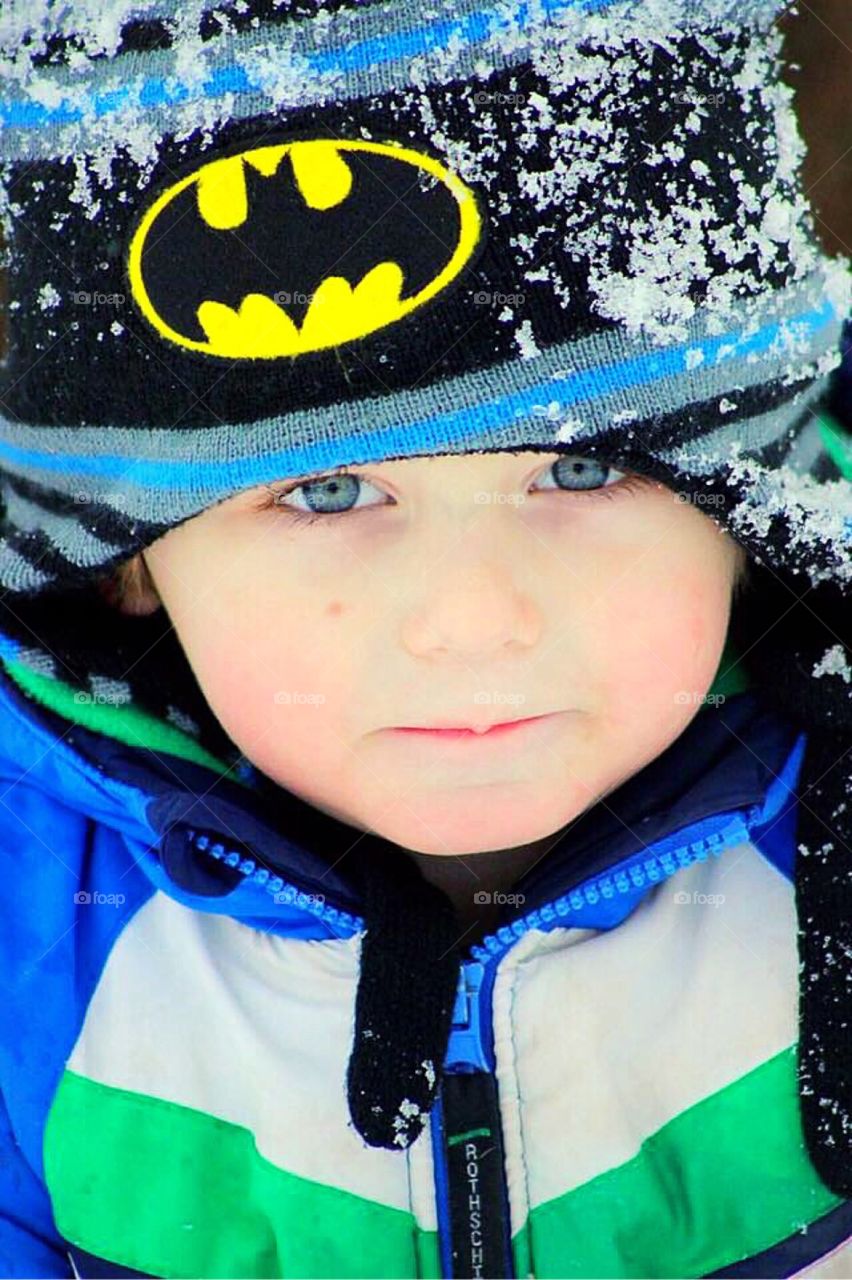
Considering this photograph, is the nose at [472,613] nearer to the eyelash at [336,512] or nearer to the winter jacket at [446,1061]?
the eyelash at [336,512]

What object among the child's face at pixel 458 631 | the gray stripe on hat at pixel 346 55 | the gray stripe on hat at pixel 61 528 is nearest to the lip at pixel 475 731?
the child's face at pixel 458 631

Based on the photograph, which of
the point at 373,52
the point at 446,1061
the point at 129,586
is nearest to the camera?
the point at 373,52

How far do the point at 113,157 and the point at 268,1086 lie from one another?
0.84 metres

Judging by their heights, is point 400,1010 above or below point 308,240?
below

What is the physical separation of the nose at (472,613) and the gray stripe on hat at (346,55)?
1.22ft

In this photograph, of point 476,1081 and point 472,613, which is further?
point 476,1081

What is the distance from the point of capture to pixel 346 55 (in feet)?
3.81

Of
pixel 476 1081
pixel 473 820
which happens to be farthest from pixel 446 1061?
pixel 473 820

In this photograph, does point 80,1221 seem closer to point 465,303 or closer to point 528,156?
point 465,303

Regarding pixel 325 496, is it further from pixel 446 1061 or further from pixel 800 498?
pixel 446 1061

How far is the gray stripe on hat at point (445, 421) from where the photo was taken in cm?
118

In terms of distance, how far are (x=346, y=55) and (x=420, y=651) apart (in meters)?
0.46

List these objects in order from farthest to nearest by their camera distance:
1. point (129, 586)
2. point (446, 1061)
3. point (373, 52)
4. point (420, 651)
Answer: point (129, 586) < point (446, 1061) < point (420, 651) < point (373, 52)

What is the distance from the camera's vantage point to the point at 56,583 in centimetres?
144
